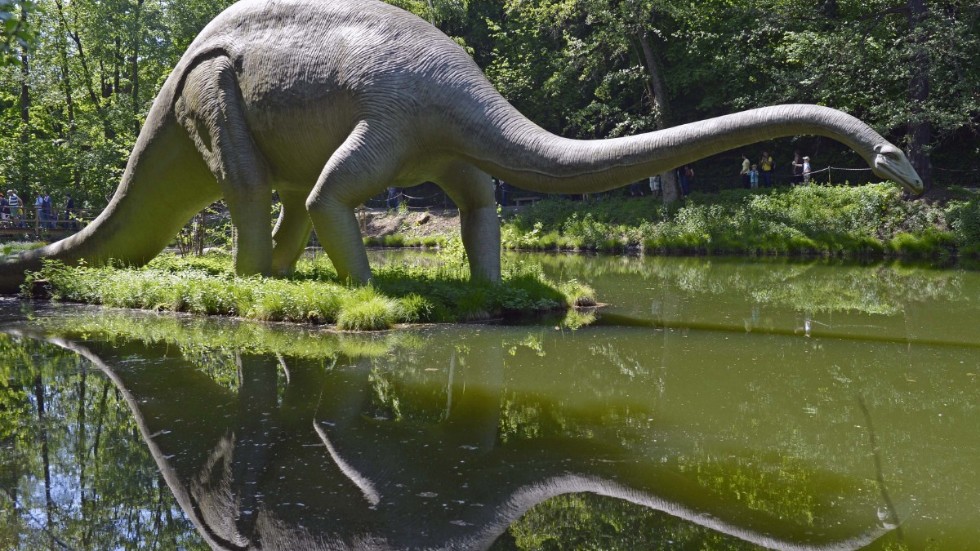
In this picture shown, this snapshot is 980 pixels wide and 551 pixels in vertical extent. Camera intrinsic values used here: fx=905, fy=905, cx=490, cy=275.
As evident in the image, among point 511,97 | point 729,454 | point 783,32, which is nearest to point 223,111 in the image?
point 729,454

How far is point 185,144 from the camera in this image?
10.8m

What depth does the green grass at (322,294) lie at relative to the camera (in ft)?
29.3

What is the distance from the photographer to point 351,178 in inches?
351

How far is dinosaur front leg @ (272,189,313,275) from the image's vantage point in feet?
38.6

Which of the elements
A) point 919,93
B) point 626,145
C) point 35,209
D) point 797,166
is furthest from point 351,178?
point 35,209

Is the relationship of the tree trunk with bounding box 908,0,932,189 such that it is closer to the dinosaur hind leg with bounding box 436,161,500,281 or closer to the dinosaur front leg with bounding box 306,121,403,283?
the dinosaur hind leg with bounding box 436,161,500,281

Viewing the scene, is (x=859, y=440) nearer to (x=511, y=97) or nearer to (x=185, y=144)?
(x=185, y=144)

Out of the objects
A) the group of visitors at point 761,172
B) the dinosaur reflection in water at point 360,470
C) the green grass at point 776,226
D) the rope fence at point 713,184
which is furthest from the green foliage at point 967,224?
the dinosaur reflection in water at point 360,470

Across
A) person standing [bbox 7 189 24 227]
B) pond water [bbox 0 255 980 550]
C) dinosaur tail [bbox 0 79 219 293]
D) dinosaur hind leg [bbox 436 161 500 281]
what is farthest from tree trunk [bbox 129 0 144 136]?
pond water [bbox 0 255 980 550]

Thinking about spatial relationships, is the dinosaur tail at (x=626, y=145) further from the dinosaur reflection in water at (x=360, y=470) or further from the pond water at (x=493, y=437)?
the dinosaur reflection in water at (x=360, y=470)

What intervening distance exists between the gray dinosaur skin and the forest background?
9.28 m

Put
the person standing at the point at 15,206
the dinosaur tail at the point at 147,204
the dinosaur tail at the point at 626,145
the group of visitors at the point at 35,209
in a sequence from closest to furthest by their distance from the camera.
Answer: the dinosaur tail at the point at 626,145 < the dinosaur tail at the point at 147,204 < the group of visitors at the point at 35,209 < the person standing at the point at 15,206

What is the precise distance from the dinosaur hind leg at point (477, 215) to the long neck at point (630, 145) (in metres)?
1.00

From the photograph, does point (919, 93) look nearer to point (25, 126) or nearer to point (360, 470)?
point (360, 470)
